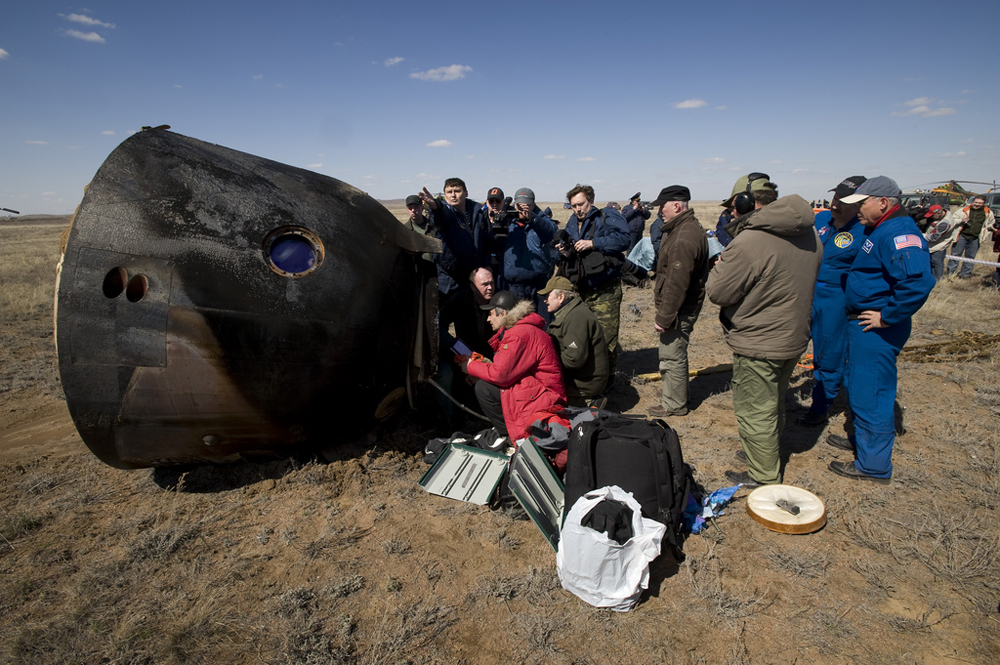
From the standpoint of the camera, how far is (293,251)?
3486 millimetres

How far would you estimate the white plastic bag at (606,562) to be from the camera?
2.85 meters

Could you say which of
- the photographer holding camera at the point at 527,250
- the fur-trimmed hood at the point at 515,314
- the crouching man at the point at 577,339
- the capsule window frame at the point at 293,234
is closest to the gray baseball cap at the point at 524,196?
the photographer holding camera at the point at 527,250

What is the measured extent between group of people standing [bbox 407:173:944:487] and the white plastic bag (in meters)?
1.31

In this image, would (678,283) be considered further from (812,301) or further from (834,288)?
(834,288)

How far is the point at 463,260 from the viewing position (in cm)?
554

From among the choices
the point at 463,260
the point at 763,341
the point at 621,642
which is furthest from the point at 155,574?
the point at 763,341

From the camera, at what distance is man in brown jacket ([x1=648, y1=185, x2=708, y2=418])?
16.6 ft

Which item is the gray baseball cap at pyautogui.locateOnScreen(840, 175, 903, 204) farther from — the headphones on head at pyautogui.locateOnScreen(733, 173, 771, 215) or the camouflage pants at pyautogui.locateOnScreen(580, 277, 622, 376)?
the camouflage pants at pyautogui.locateOnScreen(580, 277, 622, 376)

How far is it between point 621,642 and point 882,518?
239 cm

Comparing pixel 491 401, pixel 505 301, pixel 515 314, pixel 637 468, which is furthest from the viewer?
A: pixel 491 401

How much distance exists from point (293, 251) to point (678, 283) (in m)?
3.64

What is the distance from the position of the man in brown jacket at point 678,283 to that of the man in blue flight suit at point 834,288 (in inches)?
42.6

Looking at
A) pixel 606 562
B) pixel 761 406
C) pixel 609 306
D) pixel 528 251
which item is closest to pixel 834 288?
pixel 761 406

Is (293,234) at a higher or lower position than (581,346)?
higher
